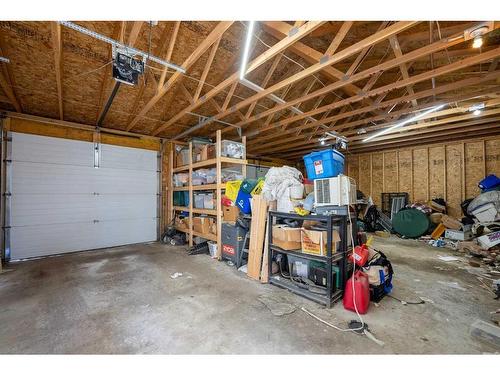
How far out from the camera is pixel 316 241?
2836 millimetres

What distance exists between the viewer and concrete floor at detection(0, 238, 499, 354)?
1.98 meters

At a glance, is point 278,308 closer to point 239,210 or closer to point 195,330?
point 195,330

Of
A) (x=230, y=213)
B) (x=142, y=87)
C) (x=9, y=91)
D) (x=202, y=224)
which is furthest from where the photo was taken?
(x=202, y=224)

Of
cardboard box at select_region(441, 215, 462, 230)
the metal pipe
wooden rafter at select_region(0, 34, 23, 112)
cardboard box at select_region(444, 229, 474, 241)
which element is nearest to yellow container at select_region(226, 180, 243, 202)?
the metal pipe

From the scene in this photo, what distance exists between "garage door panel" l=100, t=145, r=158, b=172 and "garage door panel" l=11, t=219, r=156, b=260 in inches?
64.2

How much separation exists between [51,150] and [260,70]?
539 centimetres

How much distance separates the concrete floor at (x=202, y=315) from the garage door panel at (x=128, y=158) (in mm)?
2984

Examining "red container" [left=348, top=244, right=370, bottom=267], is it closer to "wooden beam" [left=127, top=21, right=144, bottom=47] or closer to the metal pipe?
"wooden beam" [left=127, top=21, right=144, bottom=47]

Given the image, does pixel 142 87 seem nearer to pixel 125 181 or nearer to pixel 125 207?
pixel 125 181

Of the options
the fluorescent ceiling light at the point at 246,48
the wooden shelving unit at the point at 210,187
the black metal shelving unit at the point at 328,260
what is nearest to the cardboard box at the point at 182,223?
the wooden shelving unit at the point at 210,187

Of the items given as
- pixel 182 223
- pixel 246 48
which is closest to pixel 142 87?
pixel 246 48

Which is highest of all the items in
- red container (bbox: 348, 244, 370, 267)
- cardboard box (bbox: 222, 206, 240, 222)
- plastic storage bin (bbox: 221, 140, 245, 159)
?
plastic storage bin (bbox: 221, 140, 245, 159)
